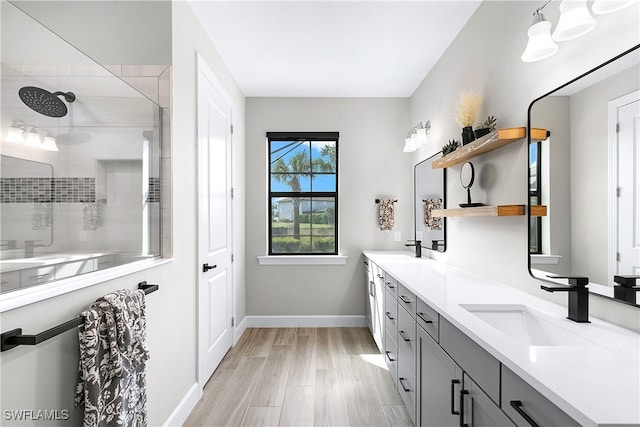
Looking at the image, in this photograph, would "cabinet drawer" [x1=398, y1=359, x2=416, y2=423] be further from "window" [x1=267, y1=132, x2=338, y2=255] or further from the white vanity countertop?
"window" [x1=267, y1=132, x2=338, y2=255]

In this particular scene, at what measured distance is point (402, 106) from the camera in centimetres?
407

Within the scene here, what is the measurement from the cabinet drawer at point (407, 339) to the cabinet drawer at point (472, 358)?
0.47 m

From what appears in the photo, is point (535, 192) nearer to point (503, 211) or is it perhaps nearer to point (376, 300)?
point (503, 211)

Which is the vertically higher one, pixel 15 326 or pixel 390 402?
pixel 15 326

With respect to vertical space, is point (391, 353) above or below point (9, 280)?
below

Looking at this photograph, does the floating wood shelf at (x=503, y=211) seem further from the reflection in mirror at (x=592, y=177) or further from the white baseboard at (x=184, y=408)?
the white baseboard at (x=184, y=408)

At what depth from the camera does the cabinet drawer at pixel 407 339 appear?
6.48ft

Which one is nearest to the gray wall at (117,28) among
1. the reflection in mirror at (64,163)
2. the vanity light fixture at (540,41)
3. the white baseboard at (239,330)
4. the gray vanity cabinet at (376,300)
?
the reflection in mirror at (64,163)

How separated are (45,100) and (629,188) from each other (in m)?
2.07

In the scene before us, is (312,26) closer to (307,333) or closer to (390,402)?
(390,402)

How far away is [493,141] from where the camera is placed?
1.87 meters

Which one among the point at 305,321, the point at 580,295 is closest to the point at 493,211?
the point at 580,295

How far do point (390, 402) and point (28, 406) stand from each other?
6.78 ft

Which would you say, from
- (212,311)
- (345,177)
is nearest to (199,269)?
(212,311)
